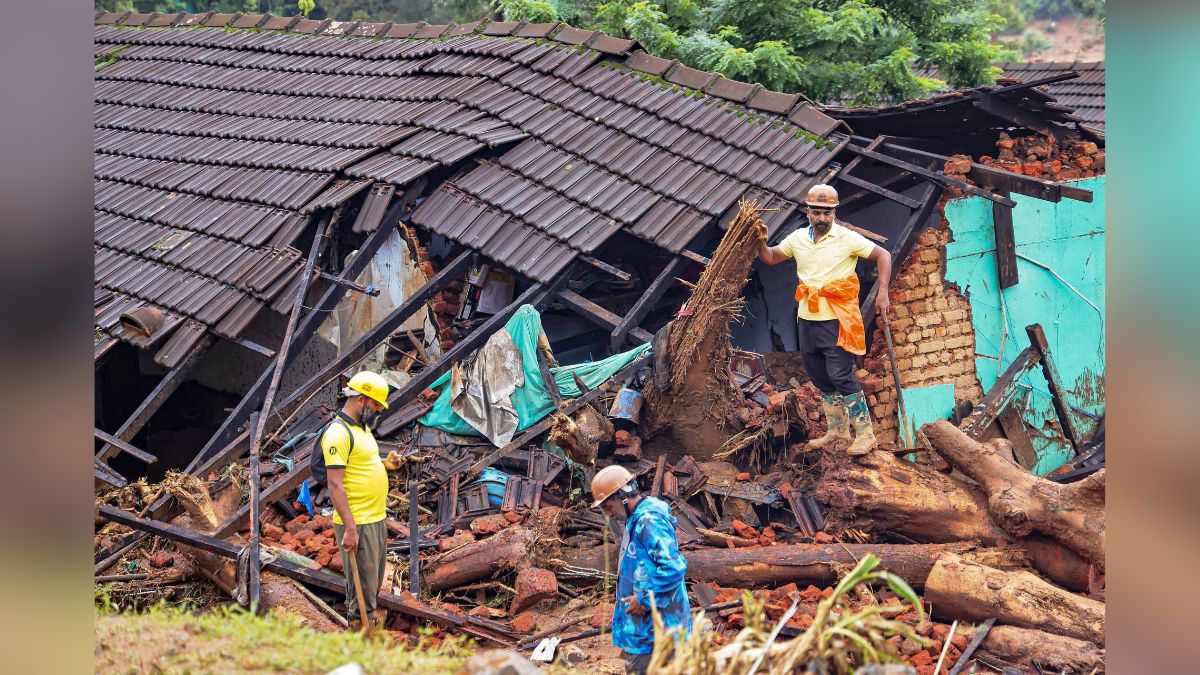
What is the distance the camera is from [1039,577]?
7.86m

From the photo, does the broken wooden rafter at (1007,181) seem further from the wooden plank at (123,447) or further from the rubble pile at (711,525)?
the wooden plank at (123,447)

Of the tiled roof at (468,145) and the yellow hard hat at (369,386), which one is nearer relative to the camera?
the yellow hard hat at (369,386)

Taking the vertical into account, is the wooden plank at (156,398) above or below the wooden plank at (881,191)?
below

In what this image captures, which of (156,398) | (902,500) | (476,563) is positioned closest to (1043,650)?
(902,500)

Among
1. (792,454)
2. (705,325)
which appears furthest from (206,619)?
(792,454)

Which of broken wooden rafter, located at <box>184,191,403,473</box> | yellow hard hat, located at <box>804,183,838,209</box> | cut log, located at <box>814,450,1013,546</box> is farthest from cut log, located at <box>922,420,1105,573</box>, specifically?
broken wooden rafter, located at <box>184,191,403,473</box>

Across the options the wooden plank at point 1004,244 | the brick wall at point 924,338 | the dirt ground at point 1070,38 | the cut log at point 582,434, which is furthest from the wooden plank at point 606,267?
the dirt ground at point 1070,38

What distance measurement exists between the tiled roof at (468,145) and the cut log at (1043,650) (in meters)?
4.15

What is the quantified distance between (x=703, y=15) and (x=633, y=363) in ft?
28.1

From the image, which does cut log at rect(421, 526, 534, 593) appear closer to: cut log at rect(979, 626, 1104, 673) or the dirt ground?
cut log at rect(979, 626, 1104, 673)

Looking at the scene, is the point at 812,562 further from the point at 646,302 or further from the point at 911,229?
the point at 911,229

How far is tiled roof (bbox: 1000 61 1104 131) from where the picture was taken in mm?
17480

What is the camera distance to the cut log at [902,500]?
27.5ft

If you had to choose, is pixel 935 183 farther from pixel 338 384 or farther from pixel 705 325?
pixel 338 384
